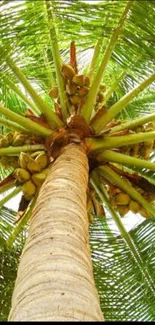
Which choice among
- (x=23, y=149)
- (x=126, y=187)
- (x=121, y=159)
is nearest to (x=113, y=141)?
(x=121, y=159)

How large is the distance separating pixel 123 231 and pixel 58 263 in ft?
8.05

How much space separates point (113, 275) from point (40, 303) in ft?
9.95

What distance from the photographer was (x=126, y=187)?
163 inches

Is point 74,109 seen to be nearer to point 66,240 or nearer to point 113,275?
point 113,275

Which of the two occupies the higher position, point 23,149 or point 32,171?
point 23,149

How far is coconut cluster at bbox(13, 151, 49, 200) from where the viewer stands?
388 cm

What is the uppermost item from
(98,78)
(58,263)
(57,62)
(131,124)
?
(57,62)

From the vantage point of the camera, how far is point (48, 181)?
10.1ft

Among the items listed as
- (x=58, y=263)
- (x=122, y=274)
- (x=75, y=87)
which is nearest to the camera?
(x=58, y=263)

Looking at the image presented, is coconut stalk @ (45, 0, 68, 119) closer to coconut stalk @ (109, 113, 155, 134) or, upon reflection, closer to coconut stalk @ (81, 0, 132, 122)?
coconut stalk @ (81, 0, 132, 122)

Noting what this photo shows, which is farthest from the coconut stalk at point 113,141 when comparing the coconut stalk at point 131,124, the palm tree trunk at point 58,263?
the palm tree trunk at point 58,263

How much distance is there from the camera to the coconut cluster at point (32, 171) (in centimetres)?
388

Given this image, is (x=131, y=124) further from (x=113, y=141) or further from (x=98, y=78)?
(x=98, y=78)

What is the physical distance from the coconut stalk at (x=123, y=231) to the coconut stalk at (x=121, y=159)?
9.6 inches
